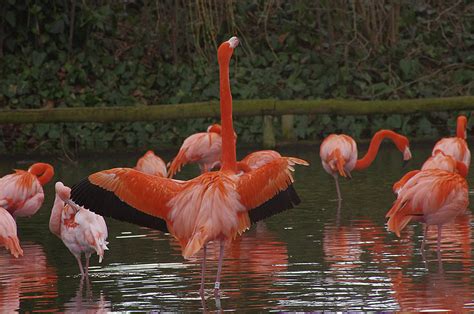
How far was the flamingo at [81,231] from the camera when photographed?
8.27 meters

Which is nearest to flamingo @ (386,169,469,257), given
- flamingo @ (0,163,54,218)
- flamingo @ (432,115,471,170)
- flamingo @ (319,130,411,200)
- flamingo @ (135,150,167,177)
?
flamingo @ (0,163,54,218)

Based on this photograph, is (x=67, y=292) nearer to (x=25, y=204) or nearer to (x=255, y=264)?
(x=255, y=264)

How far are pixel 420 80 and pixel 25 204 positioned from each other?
36.5 ft

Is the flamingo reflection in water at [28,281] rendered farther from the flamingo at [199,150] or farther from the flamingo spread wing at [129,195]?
the flamingo at [199,150]

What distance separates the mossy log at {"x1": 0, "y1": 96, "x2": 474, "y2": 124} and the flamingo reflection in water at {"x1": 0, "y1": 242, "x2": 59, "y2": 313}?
742 cm

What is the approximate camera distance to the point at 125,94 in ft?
65.0

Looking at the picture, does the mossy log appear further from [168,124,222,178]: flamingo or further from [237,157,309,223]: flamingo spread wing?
[237,157,309,223]: flamingo spread wing

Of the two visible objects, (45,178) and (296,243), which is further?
(45,178)

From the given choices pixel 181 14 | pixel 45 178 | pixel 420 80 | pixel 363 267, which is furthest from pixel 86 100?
pixel 363 267

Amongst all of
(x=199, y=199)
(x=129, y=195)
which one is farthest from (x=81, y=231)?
(x=199, y=199)

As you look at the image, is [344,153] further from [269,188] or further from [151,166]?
[269,188]

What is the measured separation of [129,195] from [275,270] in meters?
1.28

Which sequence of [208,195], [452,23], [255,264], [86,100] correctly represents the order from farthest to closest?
1. [452,23]
2. [86,100]
3. [255,264]
4. [208,195]

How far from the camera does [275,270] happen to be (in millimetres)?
8062
